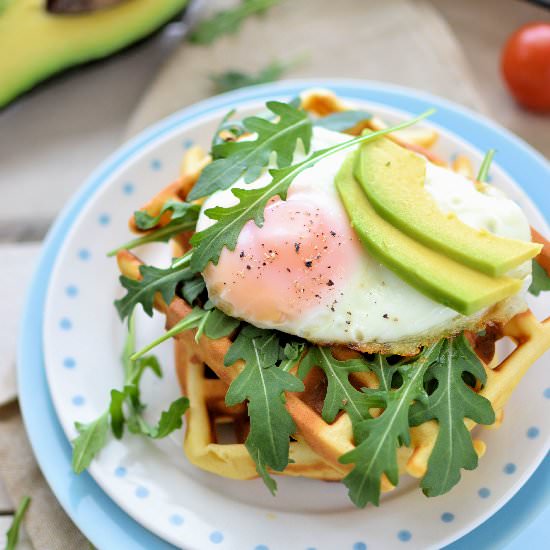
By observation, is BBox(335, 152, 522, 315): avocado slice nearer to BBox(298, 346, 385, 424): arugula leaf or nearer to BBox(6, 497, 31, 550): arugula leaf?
BBox(298, 346, 385, 424): arugula leaf

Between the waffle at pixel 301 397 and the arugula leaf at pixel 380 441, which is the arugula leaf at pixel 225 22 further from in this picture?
the arugula leaf at pixel 380 441

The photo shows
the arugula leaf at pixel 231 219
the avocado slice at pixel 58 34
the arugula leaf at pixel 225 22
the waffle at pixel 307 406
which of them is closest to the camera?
the waffle at pixel 307 406

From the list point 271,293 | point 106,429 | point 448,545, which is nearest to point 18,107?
point 106,429

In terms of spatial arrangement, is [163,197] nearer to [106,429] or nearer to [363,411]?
[106,429]

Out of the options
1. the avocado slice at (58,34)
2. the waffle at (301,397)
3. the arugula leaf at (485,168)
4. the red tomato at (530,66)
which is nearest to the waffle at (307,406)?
the waffle at (301,397)

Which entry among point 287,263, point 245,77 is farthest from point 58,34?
point 287,263
